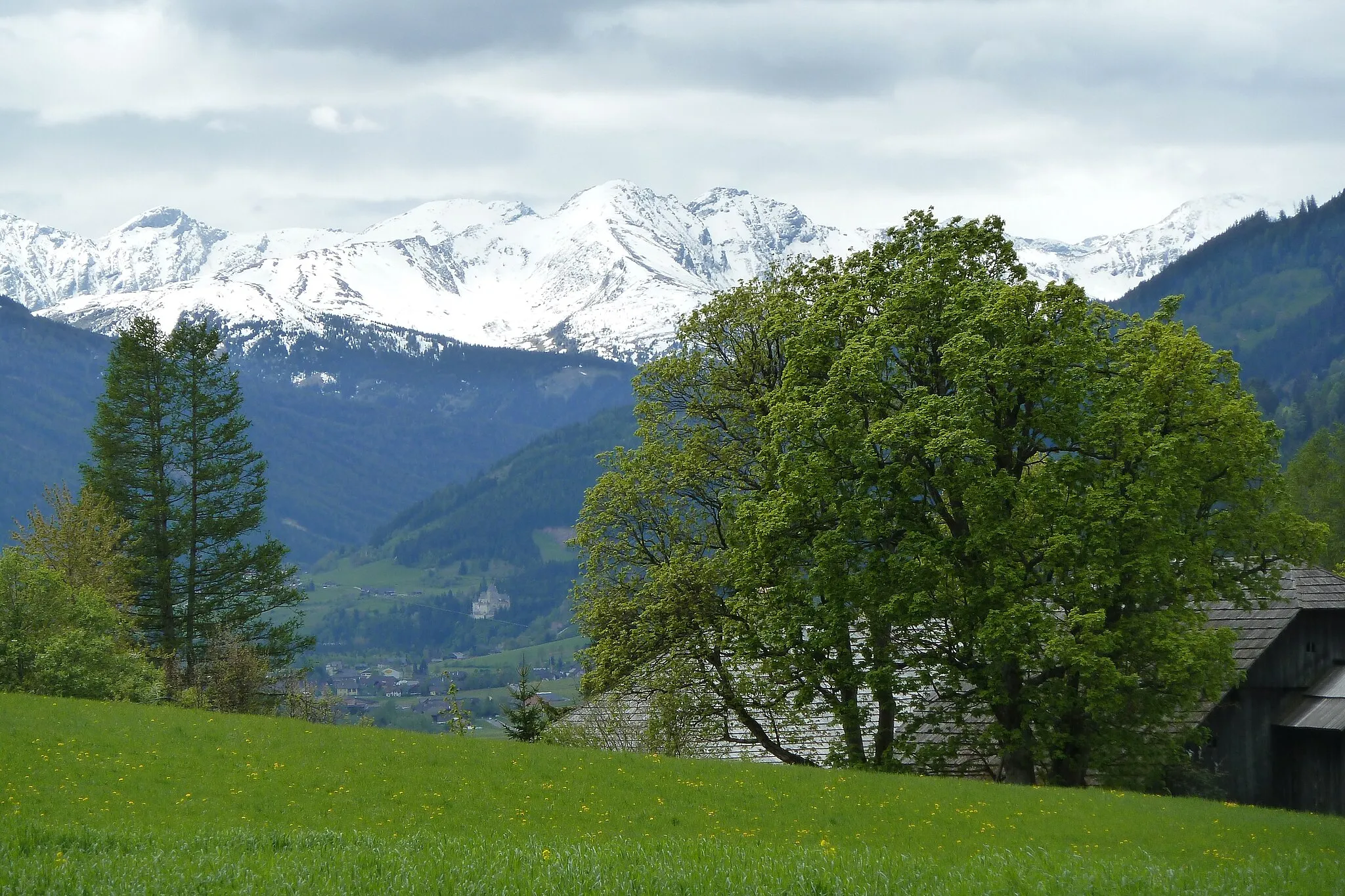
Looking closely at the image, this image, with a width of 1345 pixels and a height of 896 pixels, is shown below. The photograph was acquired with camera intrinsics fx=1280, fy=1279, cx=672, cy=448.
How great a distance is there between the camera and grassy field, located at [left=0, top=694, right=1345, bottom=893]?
14.2 m

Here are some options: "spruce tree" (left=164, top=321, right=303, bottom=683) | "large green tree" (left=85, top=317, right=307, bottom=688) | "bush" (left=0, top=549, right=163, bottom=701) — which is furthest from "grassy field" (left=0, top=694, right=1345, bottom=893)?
"spruce tree" (left=164, top=321, right=303, bottom=683)

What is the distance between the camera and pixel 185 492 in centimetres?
6481

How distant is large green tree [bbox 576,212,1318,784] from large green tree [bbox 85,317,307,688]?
32.5 m

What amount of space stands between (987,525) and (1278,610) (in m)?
13.7

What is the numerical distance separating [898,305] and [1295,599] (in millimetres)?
16103

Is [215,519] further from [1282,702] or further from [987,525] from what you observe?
[1282,702]

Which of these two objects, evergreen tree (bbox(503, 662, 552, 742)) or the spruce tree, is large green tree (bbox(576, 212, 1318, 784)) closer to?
evergreen tree (bbox(503, 662, 552, 742))

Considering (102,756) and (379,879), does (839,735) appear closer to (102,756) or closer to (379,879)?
(102,756)

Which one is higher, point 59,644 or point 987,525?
point 987,525

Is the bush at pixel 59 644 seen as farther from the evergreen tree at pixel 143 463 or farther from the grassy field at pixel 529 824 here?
the evergreen tree at pixel 143 463

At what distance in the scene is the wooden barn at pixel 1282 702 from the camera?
3853 cm

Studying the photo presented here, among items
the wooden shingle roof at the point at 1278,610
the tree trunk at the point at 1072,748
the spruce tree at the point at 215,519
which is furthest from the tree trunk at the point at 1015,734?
the spruce tree at the point at 215,519

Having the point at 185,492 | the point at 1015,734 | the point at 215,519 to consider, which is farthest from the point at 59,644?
the point at 1015,734

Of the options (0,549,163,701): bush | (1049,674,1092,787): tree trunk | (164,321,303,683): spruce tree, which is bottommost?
(1049,674,1092,787): tree trunk
